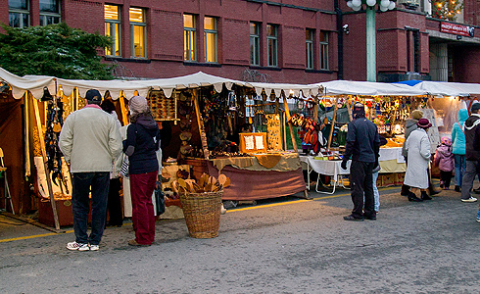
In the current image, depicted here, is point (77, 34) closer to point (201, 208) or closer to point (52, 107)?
point (52, 107)

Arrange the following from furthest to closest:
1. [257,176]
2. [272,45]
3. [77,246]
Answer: [272,45] → [257,176] → [77,246]

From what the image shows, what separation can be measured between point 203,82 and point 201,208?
127 inches

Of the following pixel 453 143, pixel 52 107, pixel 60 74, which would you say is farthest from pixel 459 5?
pixel 52 107

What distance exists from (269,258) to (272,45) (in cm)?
2046

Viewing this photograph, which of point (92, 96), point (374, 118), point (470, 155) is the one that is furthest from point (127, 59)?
point (92, 96)

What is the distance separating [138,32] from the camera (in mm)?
21922

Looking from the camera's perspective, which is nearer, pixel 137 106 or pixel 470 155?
pixel 137 106

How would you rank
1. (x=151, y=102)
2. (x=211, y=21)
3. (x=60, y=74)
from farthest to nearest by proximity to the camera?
(x=211, y=21)
(x=60, y=74)
(x=151, y=102)

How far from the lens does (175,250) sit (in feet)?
23.4

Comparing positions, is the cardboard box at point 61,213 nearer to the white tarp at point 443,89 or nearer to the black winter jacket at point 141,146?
the black winter jacket at point 141,146

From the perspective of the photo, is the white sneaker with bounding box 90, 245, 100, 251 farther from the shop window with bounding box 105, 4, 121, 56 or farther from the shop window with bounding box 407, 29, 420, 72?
the shop window with bounding box 407, 29, 420, 72

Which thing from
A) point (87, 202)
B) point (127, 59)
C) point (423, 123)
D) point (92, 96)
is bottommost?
point (87, 202)

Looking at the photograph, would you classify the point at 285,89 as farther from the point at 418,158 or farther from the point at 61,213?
the point at 61,213

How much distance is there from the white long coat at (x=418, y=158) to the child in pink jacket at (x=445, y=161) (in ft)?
6.39
